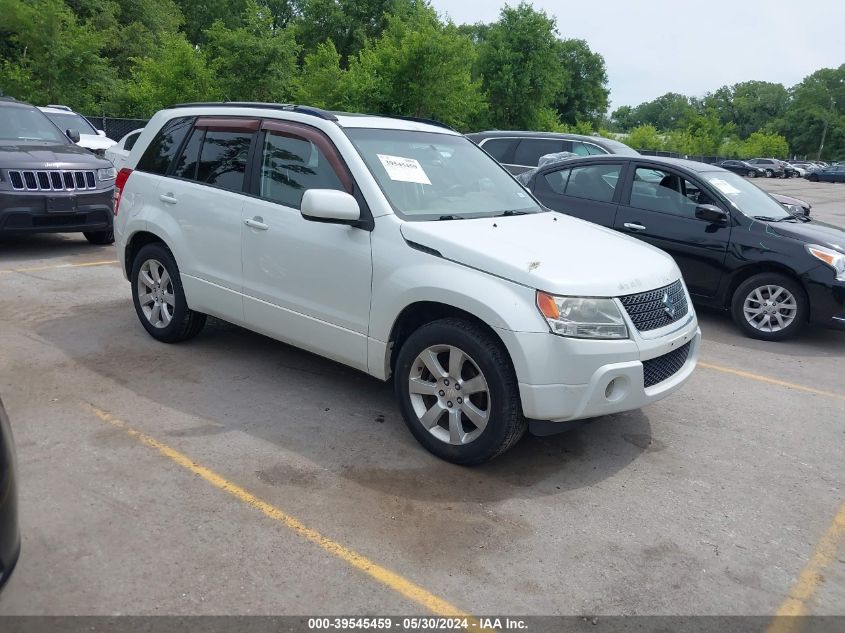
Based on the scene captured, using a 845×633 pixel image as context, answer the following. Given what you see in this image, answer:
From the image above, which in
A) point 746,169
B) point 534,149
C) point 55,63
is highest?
point 55,63

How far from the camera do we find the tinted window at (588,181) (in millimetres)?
8195

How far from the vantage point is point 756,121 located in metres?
127

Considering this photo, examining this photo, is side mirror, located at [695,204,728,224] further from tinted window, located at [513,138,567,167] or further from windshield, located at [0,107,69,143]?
windshield, located at [0,107,69,143]

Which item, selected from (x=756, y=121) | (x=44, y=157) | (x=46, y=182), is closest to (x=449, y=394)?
(x=46, y=182)

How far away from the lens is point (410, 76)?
2553 centimetres

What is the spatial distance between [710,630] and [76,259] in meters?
8.60

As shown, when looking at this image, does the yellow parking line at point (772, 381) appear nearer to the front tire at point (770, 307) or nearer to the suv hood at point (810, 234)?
the front tire at point (770, 307)

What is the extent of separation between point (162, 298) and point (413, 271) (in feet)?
8.72

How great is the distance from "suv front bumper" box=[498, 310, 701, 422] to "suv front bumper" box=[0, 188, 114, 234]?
7.16 meters

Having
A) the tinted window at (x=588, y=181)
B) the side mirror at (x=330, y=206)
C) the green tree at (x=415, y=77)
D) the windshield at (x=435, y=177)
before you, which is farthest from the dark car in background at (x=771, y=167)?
the side mirror at (x=330, y=206)

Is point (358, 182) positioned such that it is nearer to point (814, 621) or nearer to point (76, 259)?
point (814, 621)

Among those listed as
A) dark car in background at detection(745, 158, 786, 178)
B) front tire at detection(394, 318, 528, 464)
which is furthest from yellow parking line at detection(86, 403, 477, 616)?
dark car in background at detection(745, 158, 786, 178)

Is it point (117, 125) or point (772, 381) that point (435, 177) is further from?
point (117, 125)

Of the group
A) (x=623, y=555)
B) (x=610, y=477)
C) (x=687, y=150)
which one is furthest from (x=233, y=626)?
(x=687, y=150)
